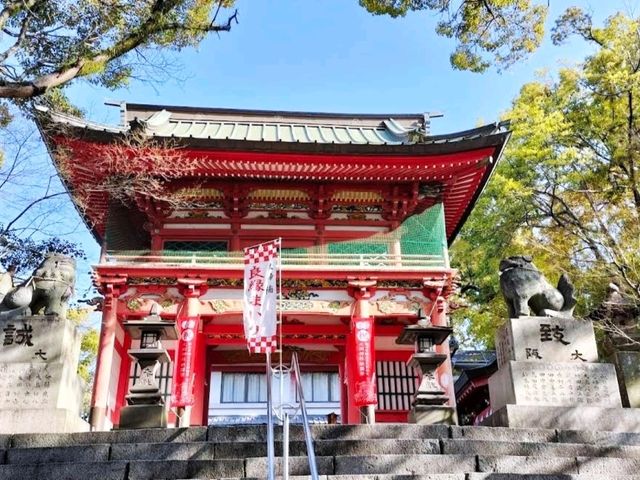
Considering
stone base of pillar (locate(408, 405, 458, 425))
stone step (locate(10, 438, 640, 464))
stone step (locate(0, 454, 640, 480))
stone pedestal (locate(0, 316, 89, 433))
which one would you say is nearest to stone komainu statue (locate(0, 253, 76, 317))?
stone pedestal (locate(0, 316, 89, 433))

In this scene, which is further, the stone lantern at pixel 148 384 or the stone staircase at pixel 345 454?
the stone lantern at pixel 148 384

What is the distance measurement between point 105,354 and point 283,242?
5.39m

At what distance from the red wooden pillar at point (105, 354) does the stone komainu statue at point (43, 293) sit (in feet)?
18.3

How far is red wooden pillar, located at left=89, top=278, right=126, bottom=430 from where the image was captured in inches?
466

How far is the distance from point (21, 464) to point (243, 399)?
12116mm

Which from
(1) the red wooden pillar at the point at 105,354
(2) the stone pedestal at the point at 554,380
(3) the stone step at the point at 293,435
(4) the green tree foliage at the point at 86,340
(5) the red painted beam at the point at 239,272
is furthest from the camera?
(4) the green tree foliage at the point at 86,340

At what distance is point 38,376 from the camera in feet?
21.0

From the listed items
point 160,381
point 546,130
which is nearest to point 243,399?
point 160,381

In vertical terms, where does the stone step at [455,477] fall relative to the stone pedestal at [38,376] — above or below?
below

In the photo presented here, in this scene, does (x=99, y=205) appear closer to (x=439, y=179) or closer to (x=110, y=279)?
(x=110, y=279)

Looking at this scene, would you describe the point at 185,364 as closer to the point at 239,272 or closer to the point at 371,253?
the point at 239,272

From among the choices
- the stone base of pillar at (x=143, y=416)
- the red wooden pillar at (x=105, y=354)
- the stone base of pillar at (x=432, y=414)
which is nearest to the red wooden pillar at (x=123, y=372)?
Result: the red wooden pillar at (x=105, y=354)

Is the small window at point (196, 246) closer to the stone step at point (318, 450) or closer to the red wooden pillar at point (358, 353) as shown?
the red wooden pillar at point (358, 353)

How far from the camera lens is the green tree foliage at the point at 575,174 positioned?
39.4 ft
